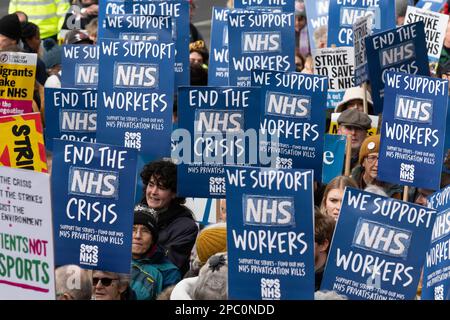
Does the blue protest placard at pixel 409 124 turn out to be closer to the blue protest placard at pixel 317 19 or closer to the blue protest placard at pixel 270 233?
the blue protest placard at pixel 270 233

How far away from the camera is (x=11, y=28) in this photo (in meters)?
15.0

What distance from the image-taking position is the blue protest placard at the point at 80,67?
12.4 meters

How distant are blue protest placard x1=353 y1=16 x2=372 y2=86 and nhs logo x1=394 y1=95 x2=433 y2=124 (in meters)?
1.77

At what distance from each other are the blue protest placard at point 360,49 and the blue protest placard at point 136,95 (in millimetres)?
1992

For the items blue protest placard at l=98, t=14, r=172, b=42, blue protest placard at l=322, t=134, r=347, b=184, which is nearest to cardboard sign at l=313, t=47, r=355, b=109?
blue protest placard at l=98, t=14, r=172, b=42

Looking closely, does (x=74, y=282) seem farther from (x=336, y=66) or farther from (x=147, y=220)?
(x=336, y=66)

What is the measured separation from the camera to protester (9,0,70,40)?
17.8 m

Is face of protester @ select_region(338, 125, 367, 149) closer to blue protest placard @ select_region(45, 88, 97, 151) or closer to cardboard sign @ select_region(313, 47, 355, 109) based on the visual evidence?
cardboard sign @ select_region(313, 47, 355, 109)

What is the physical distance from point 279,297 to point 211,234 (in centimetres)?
100

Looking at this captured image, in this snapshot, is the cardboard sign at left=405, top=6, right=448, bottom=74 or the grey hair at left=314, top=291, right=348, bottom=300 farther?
the cardboard sign at left=405, top=6, right=448, bottom=74

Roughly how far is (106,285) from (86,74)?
146 inches

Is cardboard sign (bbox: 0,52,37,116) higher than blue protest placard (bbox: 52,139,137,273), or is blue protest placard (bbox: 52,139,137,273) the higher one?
cardboard sign (bbox: 0,52,37,116)

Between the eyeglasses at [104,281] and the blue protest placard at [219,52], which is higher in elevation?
the blue protest placard at [219,52]

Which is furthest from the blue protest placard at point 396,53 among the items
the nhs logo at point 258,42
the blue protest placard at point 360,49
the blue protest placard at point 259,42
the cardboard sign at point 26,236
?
the cardboard sign at point 26,236
